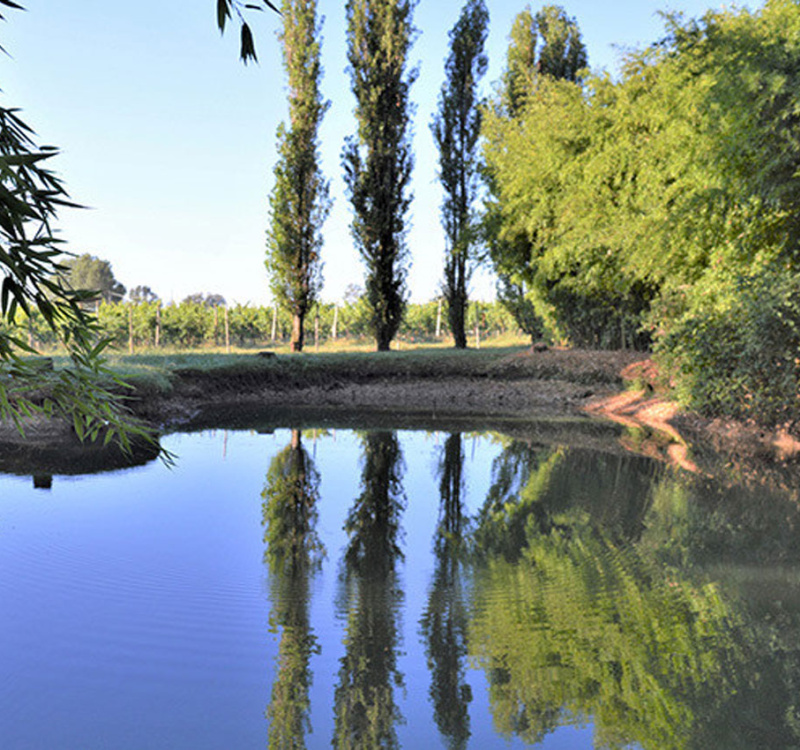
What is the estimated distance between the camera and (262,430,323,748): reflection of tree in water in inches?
92.8

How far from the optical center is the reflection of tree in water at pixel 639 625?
7.84 ft

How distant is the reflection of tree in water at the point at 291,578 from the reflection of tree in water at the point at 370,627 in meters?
0.15

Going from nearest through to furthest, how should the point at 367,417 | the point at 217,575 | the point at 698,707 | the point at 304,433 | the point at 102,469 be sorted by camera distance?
the point at 698,707 < the point at 217,575 < the point at 102,469 < the point at 304,433 < the point at 367,417

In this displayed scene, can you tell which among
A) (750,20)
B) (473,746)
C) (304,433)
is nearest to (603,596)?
(473,746)

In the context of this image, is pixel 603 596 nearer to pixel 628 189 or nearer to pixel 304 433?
pixel 304 433

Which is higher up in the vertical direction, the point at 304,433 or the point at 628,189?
the point at 628,189

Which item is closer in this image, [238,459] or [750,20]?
[238,459]

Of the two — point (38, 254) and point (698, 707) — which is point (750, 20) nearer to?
Result: point (698, 707)

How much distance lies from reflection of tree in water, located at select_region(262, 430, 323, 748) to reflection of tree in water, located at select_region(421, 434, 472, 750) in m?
0.47

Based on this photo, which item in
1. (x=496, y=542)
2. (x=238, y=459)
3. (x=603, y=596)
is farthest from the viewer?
(x=238, y=459)

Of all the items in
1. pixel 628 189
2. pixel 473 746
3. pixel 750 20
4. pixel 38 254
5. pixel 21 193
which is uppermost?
pixel 750 20

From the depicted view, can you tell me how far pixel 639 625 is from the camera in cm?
316

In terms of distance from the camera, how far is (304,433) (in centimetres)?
976

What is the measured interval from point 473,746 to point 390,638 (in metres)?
0.82
